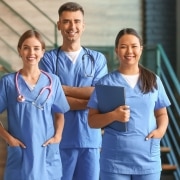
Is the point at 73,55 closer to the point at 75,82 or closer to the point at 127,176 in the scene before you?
the point at 75,82

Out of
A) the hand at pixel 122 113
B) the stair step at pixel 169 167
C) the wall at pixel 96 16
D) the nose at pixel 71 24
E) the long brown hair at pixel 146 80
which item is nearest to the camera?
the hand at pixel 122 113

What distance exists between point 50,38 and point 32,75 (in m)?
3.27

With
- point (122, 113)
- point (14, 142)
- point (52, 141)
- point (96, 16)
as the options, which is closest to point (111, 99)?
point (122, 113)

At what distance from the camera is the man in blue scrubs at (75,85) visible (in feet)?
8.38

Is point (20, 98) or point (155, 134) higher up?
point (20, 98)

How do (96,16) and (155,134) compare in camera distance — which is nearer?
(155,134)

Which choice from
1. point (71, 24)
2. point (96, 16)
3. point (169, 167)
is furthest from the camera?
point (96, 16)

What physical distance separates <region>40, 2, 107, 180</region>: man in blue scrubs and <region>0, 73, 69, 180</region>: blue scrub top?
0.37 meters

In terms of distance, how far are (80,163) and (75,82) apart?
1.47 ft

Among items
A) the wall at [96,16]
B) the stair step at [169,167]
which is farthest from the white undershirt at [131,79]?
the wall at [96,16]

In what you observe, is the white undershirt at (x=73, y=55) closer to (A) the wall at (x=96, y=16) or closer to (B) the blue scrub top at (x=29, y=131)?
(B) the blue scrub top at (x=29, y=131)

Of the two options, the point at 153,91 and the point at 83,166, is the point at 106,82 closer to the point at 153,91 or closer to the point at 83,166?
the point at 153,91

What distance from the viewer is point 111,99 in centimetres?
213

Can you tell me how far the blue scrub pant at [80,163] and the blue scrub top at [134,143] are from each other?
40 centimetres
